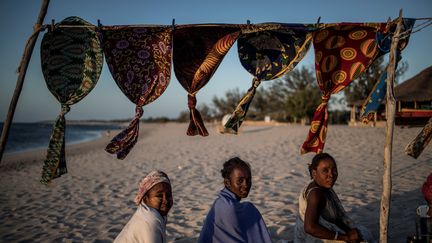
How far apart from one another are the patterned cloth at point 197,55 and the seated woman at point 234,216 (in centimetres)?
77

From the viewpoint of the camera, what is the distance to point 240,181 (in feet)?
8.57

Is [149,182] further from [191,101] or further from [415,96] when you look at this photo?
[415,96]

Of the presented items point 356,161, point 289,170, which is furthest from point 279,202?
point 356,161

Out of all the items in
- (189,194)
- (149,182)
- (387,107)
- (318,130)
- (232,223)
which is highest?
(387,107)

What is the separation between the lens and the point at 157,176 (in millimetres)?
2379

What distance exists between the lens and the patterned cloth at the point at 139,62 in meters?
3.20

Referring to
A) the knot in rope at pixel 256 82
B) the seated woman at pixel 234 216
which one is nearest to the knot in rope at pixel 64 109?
the seated woman at pixel 234 216

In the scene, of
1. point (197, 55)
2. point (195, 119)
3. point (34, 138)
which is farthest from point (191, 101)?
point (34, 138)

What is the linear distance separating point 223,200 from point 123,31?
6.37 ft

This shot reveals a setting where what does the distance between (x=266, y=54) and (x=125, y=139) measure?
172 cm

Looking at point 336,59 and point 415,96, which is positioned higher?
point 415,96

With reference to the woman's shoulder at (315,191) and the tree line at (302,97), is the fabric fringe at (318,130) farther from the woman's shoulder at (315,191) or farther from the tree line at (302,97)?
the tree line at (302,97)

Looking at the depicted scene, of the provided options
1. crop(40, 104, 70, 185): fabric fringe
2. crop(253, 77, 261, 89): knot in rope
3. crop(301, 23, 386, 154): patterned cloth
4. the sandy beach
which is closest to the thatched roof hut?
the sandy beach

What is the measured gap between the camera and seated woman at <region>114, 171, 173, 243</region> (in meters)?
2.20
